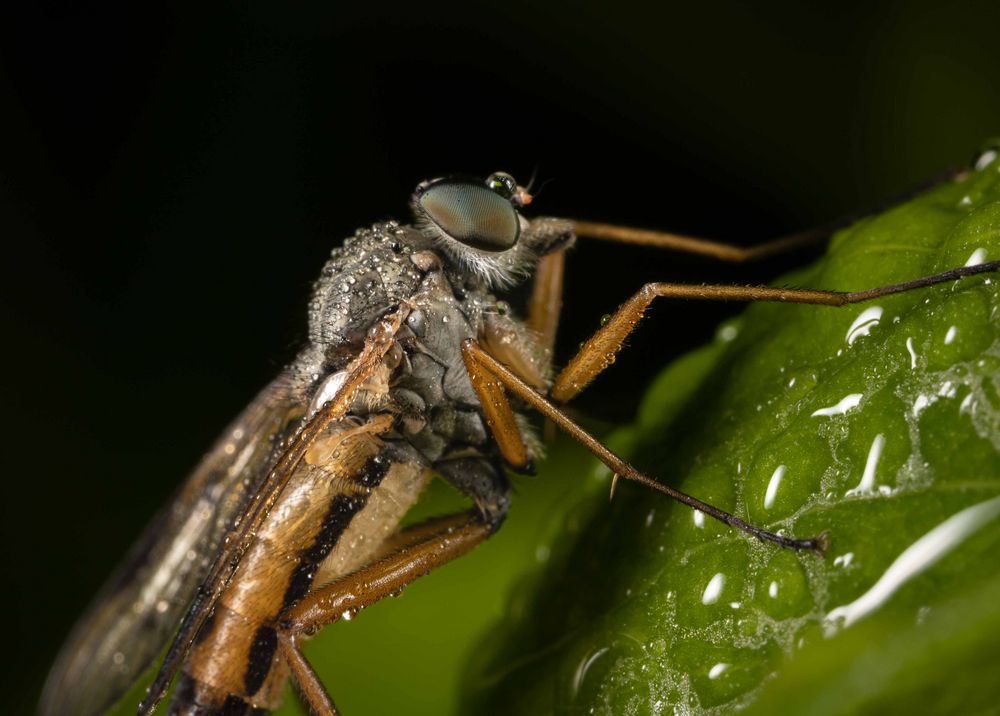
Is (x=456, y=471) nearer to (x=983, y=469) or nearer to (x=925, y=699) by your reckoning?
(x=983, y=469)

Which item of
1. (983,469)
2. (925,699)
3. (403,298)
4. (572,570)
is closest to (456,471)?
(403,298)

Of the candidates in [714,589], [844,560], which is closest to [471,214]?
[714,589]

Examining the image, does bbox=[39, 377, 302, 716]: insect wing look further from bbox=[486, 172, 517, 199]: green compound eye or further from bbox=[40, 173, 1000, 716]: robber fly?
bbox=[486, 172, 517, 199]: green compound eye

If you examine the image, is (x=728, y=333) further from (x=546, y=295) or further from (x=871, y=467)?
(x=871, y=467)

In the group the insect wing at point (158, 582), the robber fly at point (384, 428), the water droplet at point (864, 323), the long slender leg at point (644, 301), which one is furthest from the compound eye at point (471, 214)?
the water droplet at point (864, 323)

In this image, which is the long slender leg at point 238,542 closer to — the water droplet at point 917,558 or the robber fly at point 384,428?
the robber fly at point 384,428

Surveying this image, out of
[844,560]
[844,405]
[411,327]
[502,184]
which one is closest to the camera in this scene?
[844,560]
